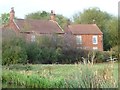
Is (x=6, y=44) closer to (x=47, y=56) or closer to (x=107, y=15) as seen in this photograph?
(x=47, y=56)

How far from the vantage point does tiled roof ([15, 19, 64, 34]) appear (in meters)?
28.6

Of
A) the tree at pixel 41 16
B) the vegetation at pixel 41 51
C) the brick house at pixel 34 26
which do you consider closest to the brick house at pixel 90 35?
the brick house at pixel 34 26

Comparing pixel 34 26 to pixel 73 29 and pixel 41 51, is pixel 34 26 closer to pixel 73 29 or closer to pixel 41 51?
pixel 73 29

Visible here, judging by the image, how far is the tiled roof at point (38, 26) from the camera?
2865 centimetres

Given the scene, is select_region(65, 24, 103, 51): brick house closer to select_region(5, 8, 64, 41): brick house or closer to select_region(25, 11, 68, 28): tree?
select_region(5, 8, 64, 41): brick house

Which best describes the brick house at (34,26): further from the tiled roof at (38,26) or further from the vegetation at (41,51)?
the vegetation at (41,51)

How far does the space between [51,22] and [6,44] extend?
1420 centimetres

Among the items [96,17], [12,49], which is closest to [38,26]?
[96,17]

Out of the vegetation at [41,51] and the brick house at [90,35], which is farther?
the brick house at [90,35]

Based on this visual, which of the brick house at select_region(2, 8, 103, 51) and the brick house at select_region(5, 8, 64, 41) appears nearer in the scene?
the brick house at select_region(5, 8, 64, 41)

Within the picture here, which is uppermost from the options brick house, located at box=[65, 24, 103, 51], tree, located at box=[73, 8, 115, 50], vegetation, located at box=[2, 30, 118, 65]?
tree, located at box=[73, 8, 115, 50]

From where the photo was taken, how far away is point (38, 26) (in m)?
30.9

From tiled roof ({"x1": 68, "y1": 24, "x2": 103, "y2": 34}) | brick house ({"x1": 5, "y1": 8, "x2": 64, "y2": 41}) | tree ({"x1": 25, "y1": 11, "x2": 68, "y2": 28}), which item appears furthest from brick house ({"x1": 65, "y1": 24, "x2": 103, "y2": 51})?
tree ({"x1": 25, "y1": 11, "x2": 68, "y2": 28})

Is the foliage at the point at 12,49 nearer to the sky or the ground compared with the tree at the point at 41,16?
nearer to the ground
